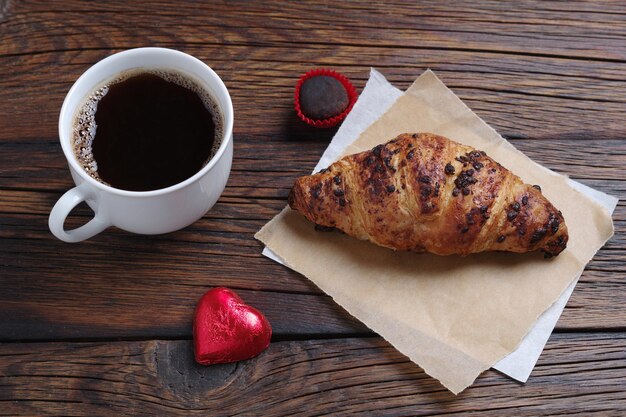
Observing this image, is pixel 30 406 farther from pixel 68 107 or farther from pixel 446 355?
pixel 446 355

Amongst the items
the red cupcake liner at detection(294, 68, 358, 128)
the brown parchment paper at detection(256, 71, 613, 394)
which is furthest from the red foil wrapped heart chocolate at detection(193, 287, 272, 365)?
the red cupcake liner at detection(294, 68, 358, 128)

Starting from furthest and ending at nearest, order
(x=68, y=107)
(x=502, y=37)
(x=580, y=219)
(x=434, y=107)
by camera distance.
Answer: (x=502, y=37)
(x=434, y=107)
(x=580, y=219)
(x=68, y=107)

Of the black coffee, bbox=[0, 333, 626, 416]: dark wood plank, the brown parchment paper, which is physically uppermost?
the black coffee

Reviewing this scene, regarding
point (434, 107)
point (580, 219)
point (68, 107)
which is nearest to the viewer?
point (68, 107)

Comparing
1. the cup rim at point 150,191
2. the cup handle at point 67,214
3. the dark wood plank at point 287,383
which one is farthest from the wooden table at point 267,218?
the cup rim at point 150,191

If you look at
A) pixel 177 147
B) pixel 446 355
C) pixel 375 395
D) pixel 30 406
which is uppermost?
pixel 177 147

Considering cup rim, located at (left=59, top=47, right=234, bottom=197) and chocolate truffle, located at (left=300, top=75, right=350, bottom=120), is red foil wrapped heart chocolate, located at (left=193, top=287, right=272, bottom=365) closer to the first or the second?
cup rim, located at (left=59, top=47, right=234, bottom=197)

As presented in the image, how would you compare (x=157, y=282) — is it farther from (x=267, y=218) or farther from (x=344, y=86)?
(x=344, y=86)

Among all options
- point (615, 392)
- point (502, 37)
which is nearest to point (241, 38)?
point (502, 37)
